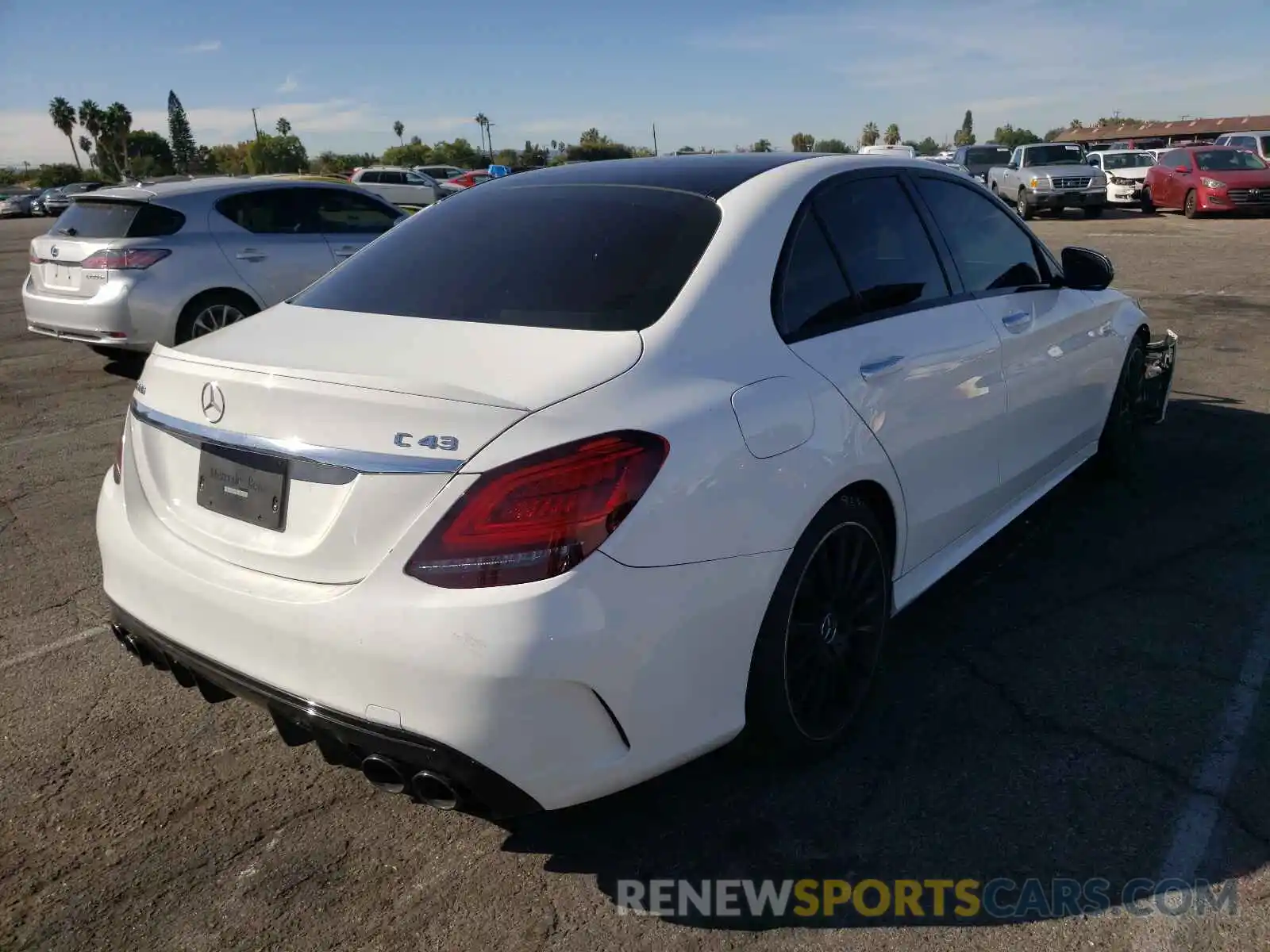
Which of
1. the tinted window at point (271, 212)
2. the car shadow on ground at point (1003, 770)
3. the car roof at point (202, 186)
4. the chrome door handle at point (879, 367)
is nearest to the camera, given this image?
the car shadow on ground at point (1003, 770)

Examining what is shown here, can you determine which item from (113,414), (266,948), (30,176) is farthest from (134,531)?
(30,176)

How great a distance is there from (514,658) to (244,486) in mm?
823

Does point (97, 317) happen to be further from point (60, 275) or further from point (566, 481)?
point (566, 481)

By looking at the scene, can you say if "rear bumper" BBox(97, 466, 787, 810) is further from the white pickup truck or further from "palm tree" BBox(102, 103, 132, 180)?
"palm tree" BBox(102, 103, 132, 180)

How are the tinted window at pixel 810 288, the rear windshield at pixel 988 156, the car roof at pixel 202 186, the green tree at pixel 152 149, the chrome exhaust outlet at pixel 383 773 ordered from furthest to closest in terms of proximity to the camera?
the green tree at pixel 152 149 → the rear windshield at pixel 988 156 → the car roof at pixel 202 186 → the tinted window at pixel 810 288 → the chrome exhaust outlet at pixel 383 773

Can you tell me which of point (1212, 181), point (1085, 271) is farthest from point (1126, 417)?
point (1212, 181)

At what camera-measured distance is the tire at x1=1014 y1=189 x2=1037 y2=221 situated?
24344 millimetres

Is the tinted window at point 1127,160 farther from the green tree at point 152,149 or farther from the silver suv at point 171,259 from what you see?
the green tree at point 152,149

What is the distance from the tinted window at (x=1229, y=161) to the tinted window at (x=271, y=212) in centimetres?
2141

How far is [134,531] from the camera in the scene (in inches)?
104

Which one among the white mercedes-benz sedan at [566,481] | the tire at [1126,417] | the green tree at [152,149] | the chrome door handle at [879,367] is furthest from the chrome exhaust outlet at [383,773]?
the green tree at [152,149]

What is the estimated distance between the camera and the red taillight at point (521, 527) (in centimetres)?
205

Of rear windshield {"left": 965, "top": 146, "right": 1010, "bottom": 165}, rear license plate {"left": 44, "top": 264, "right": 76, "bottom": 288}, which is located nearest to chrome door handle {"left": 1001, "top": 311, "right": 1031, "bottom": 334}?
rear license plate {"left": 44, "top": 264, "right": 76, "bottom": 288}

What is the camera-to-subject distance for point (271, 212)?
8.69 meters
